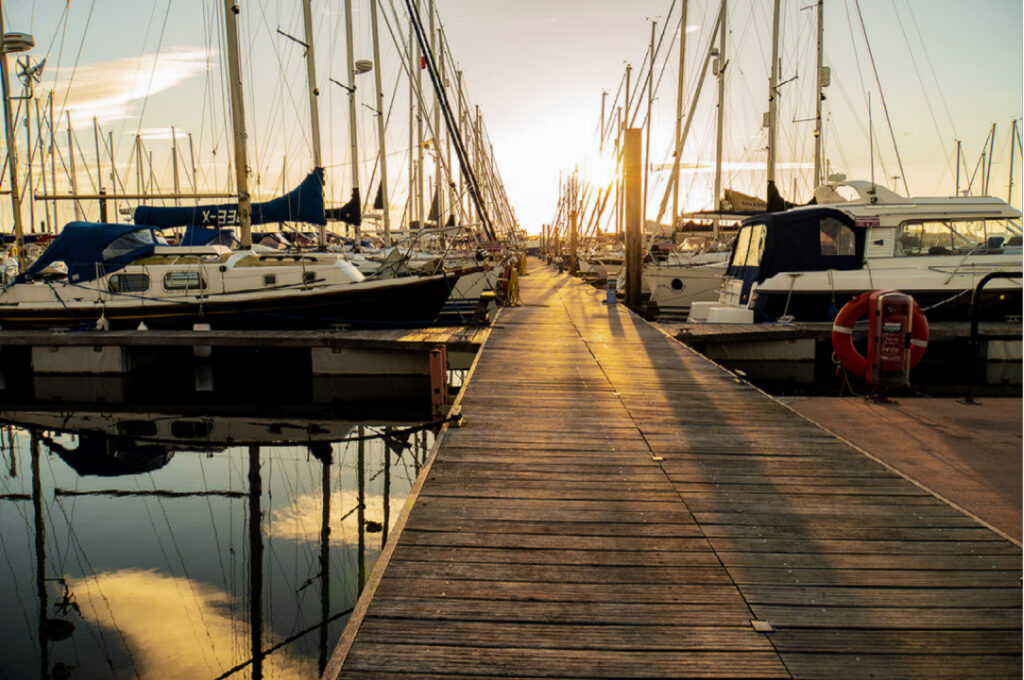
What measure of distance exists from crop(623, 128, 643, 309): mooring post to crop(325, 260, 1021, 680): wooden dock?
1138cm

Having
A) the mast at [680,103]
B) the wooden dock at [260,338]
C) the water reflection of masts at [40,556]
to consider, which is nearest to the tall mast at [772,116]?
the mast at [680,103]

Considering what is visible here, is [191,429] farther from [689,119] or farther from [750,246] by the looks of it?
[689,119]

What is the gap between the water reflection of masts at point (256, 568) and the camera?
495 cm

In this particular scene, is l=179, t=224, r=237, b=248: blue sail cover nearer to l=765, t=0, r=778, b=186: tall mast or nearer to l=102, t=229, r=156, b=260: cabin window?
l=102, t=229, r=156, b=260: cabin window

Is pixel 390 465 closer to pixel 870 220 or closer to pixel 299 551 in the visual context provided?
pixel 299 551

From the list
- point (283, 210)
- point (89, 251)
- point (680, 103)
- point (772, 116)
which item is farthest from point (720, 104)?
point (89, 251)

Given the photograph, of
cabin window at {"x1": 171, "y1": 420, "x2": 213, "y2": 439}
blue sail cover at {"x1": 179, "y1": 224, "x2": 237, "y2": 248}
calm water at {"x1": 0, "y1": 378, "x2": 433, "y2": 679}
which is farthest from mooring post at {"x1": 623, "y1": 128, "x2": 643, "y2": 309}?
cabin window at {"x1": 171, "y1": 420, "x2": 213, "y2": 439}

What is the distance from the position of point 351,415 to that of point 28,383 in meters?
8.36

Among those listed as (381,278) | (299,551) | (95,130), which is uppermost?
(95,130)

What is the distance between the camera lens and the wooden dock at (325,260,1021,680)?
8.88 ft

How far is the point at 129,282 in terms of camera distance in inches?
573

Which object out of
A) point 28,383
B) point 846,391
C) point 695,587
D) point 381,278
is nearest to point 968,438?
point 846,391

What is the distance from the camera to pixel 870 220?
1387cm

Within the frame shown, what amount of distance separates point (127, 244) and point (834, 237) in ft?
50.9
